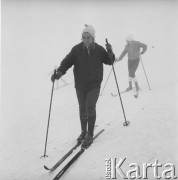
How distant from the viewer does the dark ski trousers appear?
4.26 m

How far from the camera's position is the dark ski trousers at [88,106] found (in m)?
4.26

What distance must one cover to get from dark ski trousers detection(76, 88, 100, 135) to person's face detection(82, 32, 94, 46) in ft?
2.45

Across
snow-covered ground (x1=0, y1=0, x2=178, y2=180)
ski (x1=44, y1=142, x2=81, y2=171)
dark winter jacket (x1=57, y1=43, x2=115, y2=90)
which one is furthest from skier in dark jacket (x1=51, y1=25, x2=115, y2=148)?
snow-covered ground (x1=0, y1=0, x2=178, y2=180)

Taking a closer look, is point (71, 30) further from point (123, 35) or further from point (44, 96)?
point (44, 96)

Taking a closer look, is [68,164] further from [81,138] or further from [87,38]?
[87,38]

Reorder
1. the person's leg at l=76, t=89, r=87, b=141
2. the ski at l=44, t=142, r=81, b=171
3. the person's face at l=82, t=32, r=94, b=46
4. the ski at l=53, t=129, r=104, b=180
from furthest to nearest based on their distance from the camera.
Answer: the person's leg at l=76, t=89, r=87, b=141 < the person's face at l=82, t=32, r=94, b=46 < the ski at l=44, t=142, r=81, b=171 < the ski at l=53, t=129, r=104, b=180

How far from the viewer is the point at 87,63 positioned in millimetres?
4234

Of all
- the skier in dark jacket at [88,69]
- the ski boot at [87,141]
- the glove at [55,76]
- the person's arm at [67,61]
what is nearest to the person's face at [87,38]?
the skier in dark jacket at [88,69]

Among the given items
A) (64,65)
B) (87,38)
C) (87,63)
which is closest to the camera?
(87,38)

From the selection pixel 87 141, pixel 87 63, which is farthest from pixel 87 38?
pixel 87 141

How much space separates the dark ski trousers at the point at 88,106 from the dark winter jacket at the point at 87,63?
0.09 meters

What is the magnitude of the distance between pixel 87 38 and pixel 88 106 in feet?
3.42

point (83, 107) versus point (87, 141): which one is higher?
point (83, 107)

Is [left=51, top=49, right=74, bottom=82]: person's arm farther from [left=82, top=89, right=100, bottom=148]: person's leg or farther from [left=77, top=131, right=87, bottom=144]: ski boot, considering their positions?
[left=77, top=131, right=87, bottom=144]: ski boot
